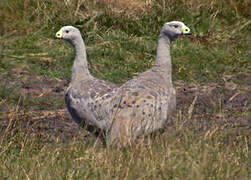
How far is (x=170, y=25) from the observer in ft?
18.4

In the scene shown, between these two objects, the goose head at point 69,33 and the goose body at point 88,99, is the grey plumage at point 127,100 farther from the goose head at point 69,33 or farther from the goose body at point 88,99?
the goose head at point 69,33

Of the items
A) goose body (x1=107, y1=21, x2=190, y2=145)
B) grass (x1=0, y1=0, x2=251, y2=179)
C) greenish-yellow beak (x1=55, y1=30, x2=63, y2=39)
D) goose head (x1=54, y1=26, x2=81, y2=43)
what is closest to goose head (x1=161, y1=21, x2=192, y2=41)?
goose body (x1=107, y1=21, x2=190, y2=145)

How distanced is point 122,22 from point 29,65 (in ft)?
6.08

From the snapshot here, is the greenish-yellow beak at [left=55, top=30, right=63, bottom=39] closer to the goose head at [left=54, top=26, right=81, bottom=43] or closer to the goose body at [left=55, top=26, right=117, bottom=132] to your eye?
the goose head at [left=54, top=26, right=81, bottom=43]

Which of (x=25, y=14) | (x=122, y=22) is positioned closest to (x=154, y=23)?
(x=122, y=22)

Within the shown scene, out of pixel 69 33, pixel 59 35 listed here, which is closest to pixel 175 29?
pixel 69 33

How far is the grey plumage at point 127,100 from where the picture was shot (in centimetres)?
464

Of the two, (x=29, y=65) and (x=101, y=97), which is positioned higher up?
(x=101, y=97)

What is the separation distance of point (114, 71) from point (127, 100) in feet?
9.72

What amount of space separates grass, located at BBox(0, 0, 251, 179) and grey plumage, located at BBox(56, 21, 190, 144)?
204mm

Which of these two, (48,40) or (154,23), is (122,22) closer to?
(154,23)

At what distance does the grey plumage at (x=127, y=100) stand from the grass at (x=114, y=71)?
0.67 ft

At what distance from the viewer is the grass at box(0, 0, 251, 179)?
3871 millimetres

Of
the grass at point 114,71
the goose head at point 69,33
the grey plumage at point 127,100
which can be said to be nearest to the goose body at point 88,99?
the grey plumage at point 127,100
